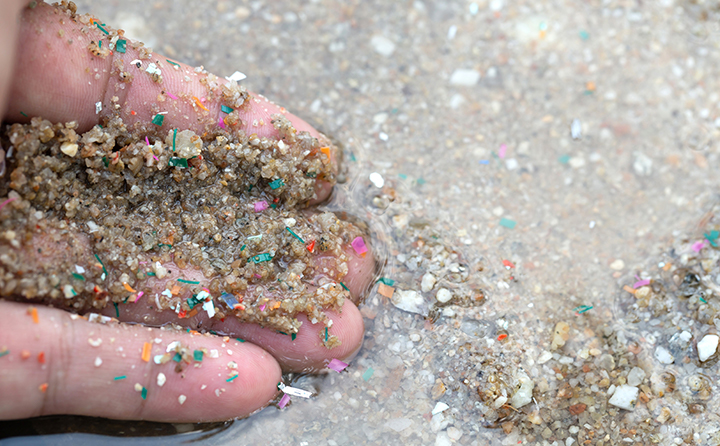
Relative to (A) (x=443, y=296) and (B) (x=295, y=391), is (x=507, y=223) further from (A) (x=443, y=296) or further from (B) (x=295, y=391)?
(B) (x=295, y=391)

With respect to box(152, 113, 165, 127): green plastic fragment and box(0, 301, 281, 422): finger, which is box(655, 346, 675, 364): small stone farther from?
box(152, 113, 165, 127): green plastic fragment

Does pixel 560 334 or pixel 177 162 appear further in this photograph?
pixel 560 334

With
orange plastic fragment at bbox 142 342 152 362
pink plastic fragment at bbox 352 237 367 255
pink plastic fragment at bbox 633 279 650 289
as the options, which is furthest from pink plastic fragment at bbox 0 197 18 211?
pink plastic fragment at bbox 633 279 650 289

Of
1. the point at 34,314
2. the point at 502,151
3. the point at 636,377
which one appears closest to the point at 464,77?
the point at 502,151

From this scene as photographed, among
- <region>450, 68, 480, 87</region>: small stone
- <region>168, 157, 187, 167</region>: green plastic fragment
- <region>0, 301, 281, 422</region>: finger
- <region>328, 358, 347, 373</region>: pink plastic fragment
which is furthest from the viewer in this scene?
<region>450, 68, 480, 87</region>: small stone

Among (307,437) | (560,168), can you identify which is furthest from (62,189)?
(560,168)
